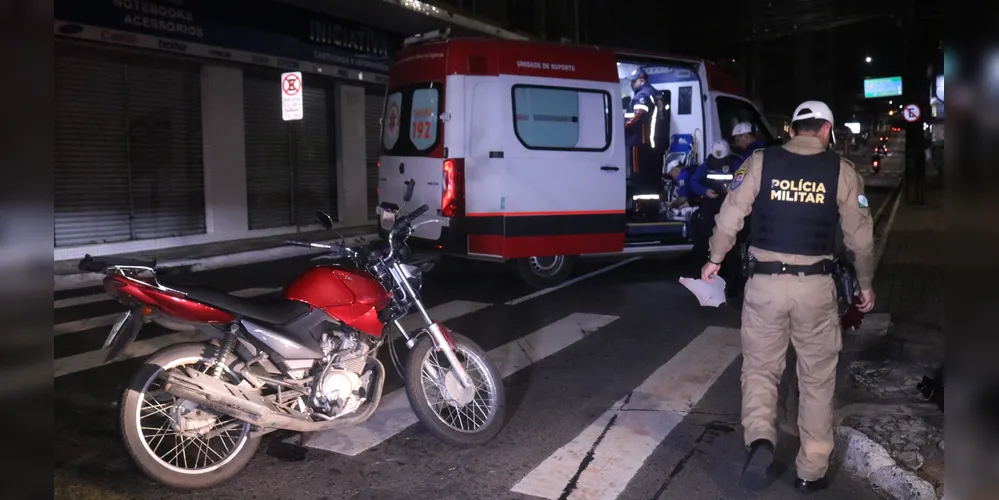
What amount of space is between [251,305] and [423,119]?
5431 mm

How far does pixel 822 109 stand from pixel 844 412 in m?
2.02

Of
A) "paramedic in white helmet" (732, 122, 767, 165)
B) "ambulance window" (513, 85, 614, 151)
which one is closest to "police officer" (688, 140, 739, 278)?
"paramedic in white helmet" (732, 122, 767, 165)

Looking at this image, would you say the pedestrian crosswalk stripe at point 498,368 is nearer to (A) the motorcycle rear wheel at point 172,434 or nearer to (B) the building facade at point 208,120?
(A) the motorcycle rear wheel at point 172,434

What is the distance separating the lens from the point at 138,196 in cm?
1360

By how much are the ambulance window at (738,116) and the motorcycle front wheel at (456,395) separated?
724 centimetres

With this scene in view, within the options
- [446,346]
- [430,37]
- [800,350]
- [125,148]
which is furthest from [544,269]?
[125,148]

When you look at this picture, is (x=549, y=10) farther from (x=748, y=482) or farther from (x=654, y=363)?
(x=748, y=482)

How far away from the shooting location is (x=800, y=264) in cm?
425

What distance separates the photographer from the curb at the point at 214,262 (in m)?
10.7

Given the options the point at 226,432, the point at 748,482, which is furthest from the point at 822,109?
the point at 226,432

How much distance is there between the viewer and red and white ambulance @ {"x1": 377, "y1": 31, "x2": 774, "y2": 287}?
8898 millimetres

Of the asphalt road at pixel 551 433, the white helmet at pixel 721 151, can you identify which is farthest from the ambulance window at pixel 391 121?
the white helmet at pixel 721 151

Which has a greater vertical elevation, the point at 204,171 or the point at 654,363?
the point at 204,171

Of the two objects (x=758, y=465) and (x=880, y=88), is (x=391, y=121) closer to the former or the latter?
(x=758, y=465)
